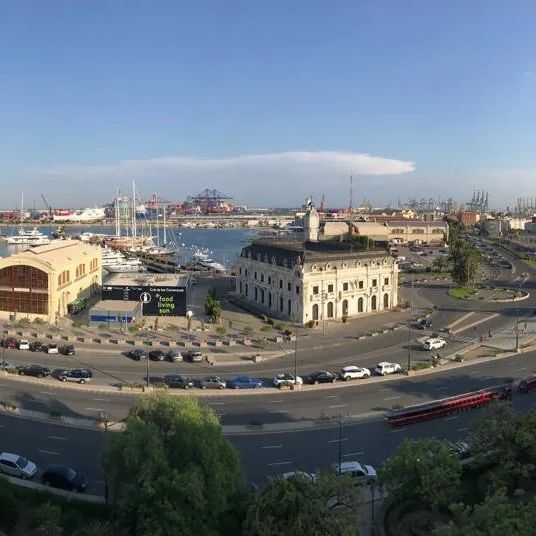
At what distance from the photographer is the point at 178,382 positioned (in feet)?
90.1

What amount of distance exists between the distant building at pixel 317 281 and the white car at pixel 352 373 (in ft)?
44.1

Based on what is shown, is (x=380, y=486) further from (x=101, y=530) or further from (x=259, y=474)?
(x=101, y=530)

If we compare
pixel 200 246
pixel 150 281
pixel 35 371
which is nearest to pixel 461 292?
pixel 150 281

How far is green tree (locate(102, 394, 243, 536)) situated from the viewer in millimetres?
13477

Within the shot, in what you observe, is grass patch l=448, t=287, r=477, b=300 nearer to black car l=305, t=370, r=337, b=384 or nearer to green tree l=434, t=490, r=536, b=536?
black car l=305, t=370, r=337, b=384

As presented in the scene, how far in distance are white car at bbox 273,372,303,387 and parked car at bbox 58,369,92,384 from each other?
29.1ft

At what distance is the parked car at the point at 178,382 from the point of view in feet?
89.9

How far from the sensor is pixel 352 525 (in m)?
13.1

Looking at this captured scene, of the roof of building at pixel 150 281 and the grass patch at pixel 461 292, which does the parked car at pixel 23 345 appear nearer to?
the roof of building at pixel 150 281

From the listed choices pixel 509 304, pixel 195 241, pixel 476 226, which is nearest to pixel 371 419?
pixel 509 304

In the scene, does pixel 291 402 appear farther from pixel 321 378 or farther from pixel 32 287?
pixel 32 287

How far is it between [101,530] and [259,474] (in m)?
6.49

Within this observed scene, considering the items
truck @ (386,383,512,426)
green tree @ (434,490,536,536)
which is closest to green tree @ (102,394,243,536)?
green tree @ (434,490,536,536)

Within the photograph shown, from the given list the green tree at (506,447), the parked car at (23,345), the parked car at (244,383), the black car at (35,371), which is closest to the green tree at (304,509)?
the green tree at (506,447)
